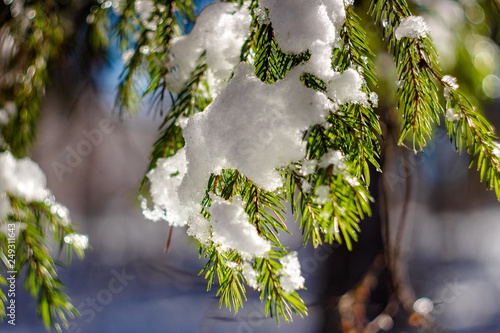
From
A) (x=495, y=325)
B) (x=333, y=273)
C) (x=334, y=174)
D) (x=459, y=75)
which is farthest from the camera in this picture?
(x=495, y=325)

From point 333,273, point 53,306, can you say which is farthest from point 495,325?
point 53,306

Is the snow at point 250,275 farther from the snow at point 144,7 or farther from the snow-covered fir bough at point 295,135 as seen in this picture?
the snow at point 144,7

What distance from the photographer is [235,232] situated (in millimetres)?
364

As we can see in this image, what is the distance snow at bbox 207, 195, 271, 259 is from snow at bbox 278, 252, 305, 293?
0.03 m

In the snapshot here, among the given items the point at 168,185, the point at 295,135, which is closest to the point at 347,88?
the point at 295,135

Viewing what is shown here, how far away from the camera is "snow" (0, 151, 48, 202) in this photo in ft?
2.29

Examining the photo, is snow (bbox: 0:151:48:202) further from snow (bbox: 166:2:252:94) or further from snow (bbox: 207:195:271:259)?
snow (bbox: 207:195:271:259)

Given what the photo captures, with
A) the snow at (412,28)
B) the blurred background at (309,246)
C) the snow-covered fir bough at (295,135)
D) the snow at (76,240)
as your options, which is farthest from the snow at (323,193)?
the blurred background at (309,246)

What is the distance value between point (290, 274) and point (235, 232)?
0.08m

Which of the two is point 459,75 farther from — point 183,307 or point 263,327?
point 183,307

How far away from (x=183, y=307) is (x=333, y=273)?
11.6 feet

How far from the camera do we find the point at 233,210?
38 cm

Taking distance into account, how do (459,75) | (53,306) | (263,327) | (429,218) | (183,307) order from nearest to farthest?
(53,306)
(459,75)
(263,327)
(183,307)
(429,218)

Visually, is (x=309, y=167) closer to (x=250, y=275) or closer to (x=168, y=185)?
(x=250, y=275)
